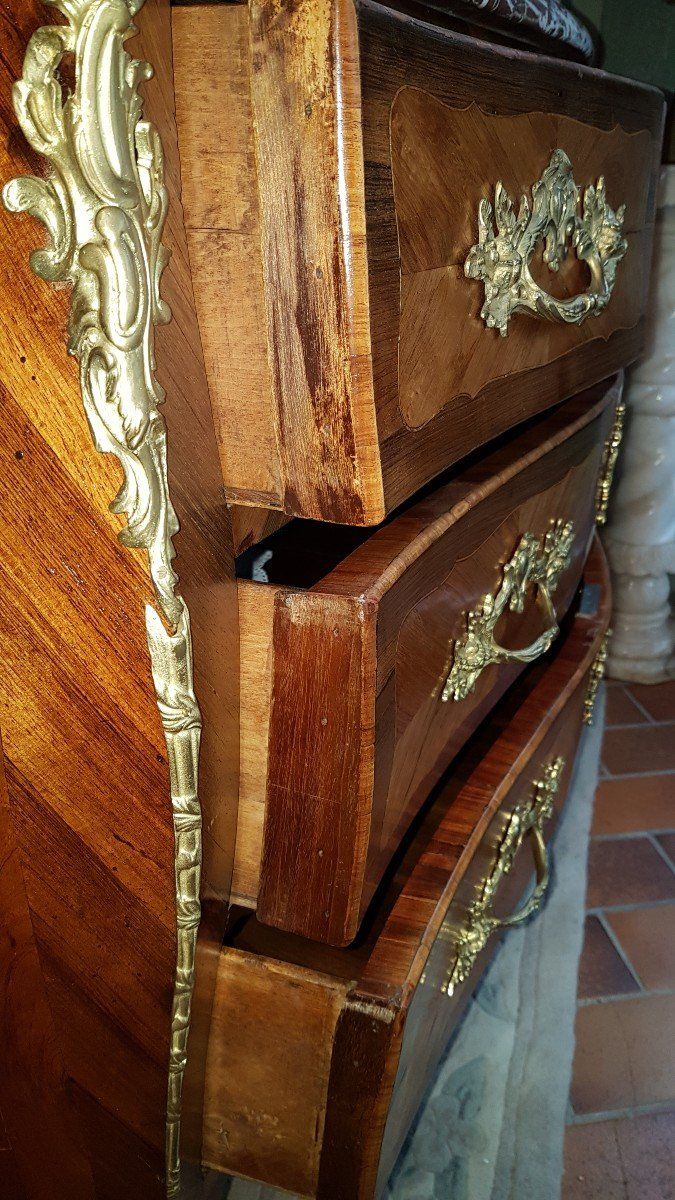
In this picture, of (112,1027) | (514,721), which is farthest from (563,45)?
(112,1027)

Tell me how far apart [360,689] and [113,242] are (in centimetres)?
23

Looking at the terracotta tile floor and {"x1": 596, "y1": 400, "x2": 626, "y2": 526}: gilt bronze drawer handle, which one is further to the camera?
{"x1": 596, "y1": 400, "x2": 626, "y2": 526}: gilt bronze drawer handle

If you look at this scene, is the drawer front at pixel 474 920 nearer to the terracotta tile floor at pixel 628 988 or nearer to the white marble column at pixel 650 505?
the terracotta tile floor at pixel 628 988

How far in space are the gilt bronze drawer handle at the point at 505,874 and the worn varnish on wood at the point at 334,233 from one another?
366mm

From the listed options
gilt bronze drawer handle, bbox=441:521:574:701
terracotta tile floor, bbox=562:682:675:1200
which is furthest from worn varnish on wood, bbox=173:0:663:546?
terracotta tile floor, bbox=562:682:675:1200

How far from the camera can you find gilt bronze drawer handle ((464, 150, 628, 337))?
1.73 ft

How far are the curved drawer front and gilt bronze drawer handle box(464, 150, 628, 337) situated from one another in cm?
11

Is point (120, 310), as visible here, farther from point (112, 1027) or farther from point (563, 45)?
point (563, 45)

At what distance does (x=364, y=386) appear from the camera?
1.36ft

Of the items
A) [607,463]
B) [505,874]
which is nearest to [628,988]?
[505,874]

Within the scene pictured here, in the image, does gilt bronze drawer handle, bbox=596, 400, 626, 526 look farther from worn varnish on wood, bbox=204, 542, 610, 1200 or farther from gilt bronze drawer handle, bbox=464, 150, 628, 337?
worn varnish on wood, bbox=204, 542, 610, 1200

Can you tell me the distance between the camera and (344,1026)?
0.53 meters

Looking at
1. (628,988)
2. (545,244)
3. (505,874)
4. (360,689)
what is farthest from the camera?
(628,988)

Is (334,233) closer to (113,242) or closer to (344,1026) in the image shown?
(113,242)
